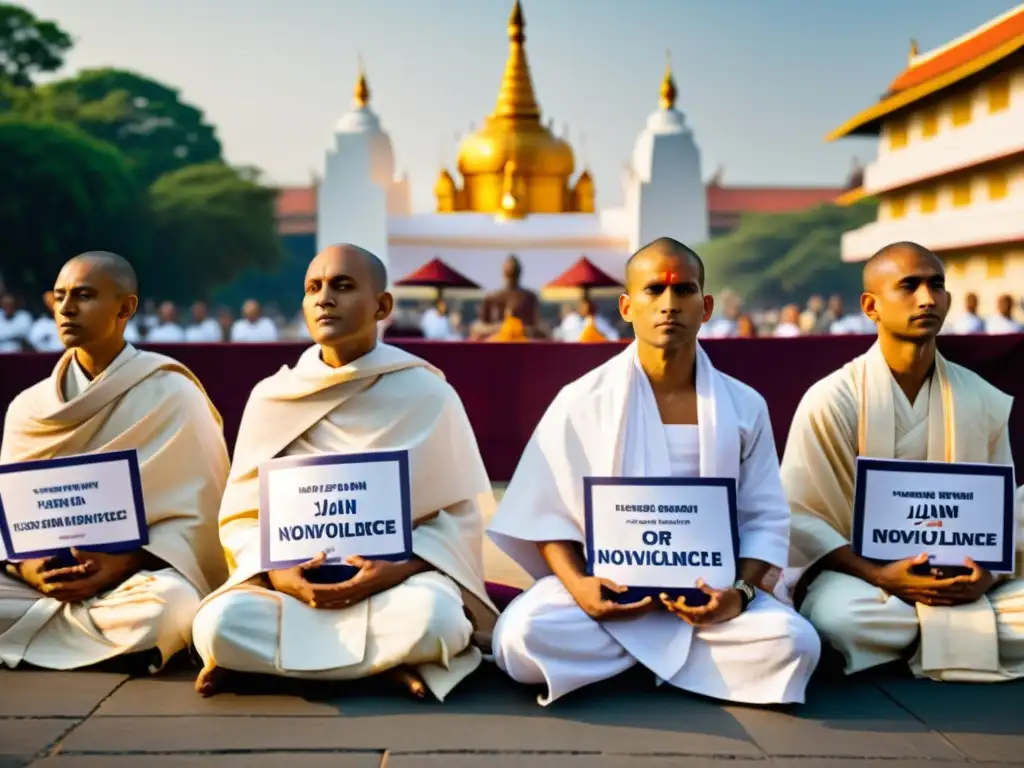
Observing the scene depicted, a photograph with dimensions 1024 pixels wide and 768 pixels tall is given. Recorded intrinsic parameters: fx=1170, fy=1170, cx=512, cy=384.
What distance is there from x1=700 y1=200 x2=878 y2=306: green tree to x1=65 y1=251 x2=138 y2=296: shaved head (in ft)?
118

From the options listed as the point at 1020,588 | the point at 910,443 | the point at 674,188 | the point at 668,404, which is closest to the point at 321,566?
the point at 668,404

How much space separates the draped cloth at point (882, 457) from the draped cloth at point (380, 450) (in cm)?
112

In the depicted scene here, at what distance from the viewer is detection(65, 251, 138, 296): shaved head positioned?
4.15 meters

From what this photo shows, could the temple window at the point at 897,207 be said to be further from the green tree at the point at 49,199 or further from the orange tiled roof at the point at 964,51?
the green tree at the point at 49,199

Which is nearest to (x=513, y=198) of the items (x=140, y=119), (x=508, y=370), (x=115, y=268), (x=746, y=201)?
(x=508, y=370)

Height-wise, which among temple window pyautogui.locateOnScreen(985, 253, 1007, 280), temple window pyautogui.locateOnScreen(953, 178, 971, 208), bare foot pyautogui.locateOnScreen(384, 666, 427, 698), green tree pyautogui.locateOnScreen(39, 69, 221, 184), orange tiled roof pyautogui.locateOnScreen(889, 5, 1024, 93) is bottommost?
bare foot pyautogui.locateOnScreen(384, 666, 427, 698)

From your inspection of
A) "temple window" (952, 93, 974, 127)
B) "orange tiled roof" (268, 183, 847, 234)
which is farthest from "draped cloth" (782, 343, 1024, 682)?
"orange tiled roof" (268, 183, 847, 234)

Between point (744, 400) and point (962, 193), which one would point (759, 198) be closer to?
point (962, 193)

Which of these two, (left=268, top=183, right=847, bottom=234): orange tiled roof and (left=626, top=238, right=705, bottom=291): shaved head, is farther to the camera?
(left=268, top=183, right=847, bottom=234): orange tiled roof

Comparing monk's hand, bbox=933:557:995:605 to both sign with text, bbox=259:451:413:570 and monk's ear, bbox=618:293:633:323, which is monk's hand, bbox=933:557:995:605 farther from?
sign with text, bbox=259:451:413:570

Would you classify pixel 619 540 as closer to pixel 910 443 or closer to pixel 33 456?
pixel 910 443

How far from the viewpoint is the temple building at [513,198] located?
2675cm

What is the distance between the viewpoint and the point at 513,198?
2700cm

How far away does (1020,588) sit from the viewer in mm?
3797
